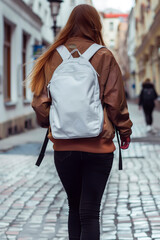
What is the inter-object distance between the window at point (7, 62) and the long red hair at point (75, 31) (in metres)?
13.6

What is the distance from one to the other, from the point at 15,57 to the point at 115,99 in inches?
609

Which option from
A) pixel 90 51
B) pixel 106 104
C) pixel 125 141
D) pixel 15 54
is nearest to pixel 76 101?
pixel 106 104

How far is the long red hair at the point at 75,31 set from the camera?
298cm

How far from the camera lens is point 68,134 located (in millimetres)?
2785

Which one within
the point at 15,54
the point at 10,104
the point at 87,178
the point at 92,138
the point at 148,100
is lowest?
the point at 10,104

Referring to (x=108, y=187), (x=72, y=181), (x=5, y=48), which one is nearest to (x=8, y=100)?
(x=5, y=48)

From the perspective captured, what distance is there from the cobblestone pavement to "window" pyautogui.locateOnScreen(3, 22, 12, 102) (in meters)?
7.88

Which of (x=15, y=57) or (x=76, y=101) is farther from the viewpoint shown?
(x=15, y=57)

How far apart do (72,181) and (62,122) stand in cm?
39

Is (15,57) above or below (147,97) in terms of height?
above

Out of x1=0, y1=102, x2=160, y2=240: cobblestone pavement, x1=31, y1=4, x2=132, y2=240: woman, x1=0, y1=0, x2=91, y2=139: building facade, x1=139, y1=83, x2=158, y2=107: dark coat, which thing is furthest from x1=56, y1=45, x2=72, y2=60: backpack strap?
x1=139, y1=83, x2=158, y2=107: dark coat

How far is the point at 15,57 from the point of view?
18.0m

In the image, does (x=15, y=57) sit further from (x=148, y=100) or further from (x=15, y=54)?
(x=148, y=100)

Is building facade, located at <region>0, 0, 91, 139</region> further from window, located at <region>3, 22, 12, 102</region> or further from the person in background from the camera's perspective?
the person in background
